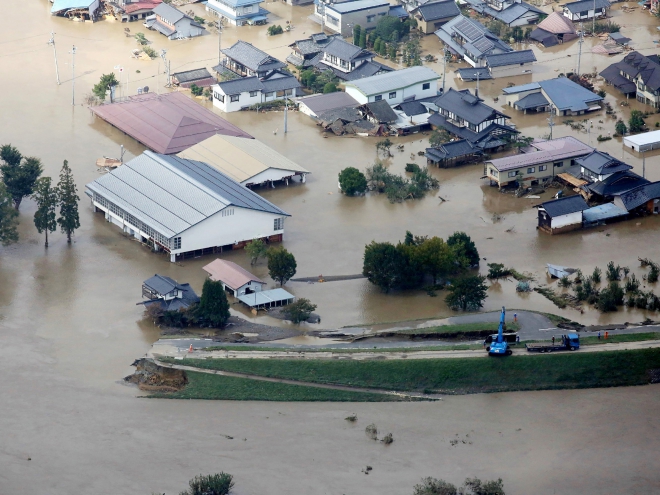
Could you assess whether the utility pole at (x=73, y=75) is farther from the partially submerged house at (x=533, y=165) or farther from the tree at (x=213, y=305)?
the tree at (x=213, y=305)

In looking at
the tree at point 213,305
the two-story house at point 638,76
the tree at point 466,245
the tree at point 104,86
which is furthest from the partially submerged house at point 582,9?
the tree at point 213,305

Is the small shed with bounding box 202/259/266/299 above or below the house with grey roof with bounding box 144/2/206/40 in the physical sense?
below

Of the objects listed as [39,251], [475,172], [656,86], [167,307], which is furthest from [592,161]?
[39,251]

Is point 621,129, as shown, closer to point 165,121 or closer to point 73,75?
point 165,121

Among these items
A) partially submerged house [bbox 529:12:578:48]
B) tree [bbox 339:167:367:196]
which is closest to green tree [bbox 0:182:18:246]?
tree [bbox 339:167:367:196]

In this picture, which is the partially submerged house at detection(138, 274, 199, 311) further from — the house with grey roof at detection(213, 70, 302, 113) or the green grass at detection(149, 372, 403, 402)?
the house with grey roof at detection(213, 70, 302, 113)

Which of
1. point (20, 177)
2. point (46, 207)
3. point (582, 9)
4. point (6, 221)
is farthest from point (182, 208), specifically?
point (582, 9)

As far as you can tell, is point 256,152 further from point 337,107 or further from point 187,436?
point 187,436
